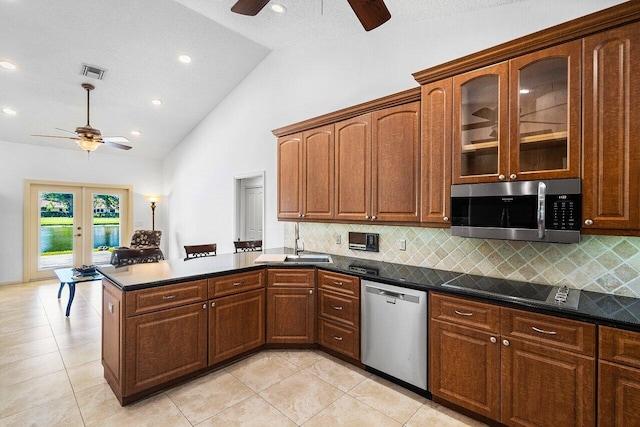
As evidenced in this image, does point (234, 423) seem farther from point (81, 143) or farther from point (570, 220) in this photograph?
point (81, 143)

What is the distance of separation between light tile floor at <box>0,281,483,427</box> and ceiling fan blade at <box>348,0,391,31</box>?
2.65m

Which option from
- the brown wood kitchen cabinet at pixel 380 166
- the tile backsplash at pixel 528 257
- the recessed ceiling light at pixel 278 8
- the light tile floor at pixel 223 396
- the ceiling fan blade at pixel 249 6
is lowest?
the light tile floor at pixel 223 396

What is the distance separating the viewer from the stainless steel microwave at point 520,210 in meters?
1.82

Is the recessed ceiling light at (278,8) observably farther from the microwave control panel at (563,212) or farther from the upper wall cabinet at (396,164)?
the microwave control panel at (563,212)

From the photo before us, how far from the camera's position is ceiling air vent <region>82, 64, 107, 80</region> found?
4044 mm

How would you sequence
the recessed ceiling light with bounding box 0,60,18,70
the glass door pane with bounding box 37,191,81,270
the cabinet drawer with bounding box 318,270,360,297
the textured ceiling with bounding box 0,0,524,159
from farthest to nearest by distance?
the glass door pane with bounding box 37,191,81,270 < the recessed ceiling light with bounding box 0,60,18,70 < the textured ceiling with bounding box 0,0,524,159 < the cabinet drawer with bounding box 318,270,360,297

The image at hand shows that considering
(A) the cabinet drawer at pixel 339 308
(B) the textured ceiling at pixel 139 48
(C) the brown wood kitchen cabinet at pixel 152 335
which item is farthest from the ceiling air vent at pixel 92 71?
(A) the cabinet drawer at pixel 339 308

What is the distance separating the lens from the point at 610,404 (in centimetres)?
156

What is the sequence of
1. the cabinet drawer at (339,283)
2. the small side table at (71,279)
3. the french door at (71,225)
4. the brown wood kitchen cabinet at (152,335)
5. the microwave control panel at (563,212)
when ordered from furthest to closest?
the french door at (71,225) < the small side table at (71,279) < the cabinet drawer at (339,283) < the brown wood kitchen cabinet at (152,335) < the microwave control panel at (563,212)

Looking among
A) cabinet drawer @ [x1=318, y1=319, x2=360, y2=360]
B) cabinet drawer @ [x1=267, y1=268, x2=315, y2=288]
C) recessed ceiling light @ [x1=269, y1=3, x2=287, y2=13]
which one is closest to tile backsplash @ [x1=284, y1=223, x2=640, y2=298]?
cabinet drawer @ [x1=267, y1=268, x2=315, y2=288]

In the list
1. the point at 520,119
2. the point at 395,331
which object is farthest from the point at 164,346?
the point at 520,119

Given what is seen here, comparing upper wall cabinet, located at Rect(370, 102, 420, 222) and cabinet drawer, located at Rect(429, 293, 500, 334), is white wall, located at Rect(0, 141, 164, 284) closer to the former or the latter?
upper wall cabinet, located at Rect(370, 102, 420, 222)

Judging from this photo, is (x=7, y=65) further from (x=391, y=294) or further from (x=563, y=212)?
(x=563, y=212)

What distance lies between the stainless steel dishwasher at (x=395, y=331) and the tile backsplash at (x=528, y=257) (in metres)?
0.62
